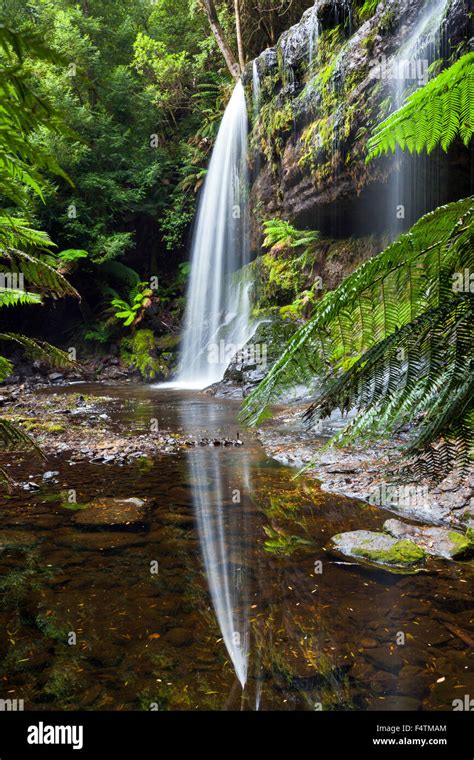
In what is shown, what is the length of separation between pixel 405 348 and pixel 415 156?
34.2ft

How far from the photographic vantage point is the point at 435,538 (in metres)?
3.49

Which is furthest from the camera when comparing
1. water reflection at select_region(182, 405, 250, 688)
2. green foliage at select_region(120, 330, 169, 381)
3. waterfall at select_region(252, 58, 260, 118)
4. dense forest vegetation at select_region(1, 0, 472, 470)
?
green foliage at select_region(120, 330, 169, 381)

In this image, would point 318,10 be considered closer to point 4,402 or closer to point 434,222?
point 4,402

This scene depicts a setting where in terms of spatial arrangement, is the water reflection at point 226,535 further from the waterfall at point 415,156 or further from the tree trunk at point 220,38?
the tree trunk at point 220,38

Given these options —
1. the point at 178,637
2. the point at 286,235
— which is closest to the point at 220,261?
the point at 286,235

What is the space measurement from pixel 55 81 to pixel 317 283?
1209cm

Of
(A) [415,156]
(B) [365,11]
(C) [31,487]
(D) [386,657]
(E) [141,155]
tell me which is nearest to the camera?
(D) [386,657]

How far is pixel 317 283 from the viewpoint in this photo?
42.4ft

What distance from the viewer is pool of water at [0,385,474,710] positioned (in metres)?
2.12

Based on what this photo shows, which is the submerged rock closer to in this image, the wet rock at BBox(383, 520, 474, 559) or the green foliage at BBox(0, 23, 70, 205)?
the wet rock at BBox(383, 520, 474, 559)

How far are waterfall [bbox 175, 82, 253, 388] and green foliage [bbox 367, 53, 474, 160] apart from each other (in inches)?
538

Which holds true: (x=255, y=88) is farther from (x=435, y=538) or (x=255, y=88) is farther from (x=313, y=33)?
(x=435, y=538)

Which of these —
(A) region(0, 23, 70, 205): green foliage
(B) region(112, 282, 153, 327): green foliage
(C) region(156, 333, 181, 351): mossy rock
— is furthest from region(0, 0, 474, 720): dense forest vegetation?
(B) region(112, 282, 153, 327): green foliage

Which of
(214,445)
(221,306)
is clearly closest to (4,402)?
(214,445)
